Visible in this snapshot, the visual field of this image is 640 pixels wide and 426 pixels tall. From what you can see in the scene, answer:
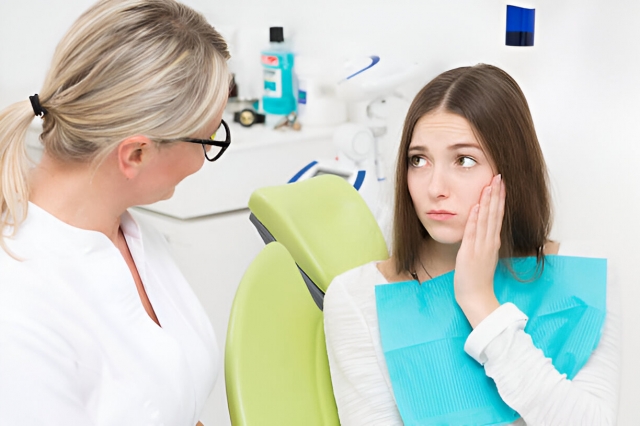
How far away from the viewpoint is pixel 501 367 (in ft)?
3.42

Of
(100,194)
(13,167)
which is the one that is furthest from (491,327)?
(13,167)

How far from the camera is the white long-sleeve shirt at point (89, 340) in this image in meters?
0.83

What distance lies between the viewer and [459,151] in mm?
1123

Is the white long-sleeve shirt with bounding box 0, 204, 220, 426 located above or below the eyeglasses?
below

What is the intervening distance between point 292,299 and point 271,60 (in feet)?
5.04

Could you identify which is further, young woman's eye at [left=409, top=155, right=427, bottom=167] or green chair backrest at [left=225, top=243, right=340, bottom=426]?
young woman's eye at [left=409, top=155, right=427, bottom=167]

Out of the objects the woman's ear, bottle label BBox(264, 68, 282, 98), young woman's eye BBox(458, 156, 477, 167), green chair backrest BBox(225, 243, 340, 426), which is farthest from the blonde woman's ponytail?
bottle label BBox(264, 68, 282, 98)

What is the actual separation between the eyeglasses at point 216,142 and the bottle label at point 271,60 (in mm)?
1494

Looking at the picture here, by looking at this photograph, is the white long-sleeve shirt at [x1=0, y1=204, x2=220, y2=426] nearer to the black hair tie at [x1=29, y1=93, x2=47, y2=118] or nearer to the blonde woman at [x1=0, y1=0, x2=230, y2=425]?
the blonde woman at [x1=0, y1=0, x2=230, y2=425]

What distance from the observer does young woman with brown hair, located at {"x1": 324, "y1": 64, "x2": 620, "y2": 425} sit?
3.44ft

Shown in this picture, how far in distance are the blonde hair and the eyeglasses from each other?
0.13ft

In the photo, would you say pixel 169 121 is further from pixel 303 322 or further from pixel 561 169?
pixel 561 169

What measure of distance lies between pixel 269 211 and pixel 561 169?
2.33 ft

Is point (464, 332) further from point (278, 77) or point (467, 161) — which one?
point (278, 77)
